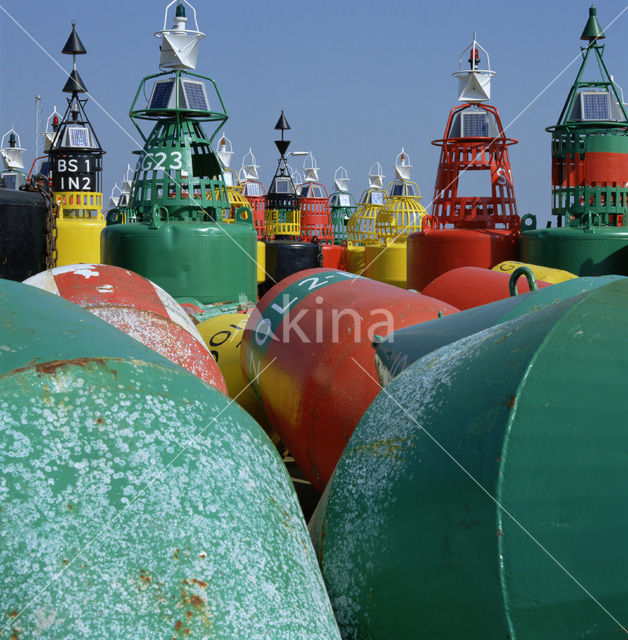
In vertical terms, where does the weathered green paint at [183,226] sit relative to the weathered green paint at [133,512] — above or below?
above

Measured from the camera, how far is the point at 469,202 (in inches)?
445

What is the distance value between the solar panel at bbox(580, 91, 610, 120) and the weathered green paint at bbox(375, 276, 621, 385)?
8.11m

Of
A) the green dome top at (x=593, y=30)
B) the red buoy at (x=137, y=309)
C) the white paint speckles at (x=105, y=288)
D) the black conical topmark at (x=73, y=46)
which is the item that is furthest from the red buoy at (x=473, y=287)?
the black conical topmark at (x=73, y=46)

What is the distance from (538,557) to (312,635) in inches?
18.8

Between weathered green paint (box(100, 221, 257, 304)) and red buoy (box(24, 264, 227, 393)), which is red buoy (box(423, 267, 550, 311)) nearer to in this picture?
red buoy (box(24, 264, 227, 393))

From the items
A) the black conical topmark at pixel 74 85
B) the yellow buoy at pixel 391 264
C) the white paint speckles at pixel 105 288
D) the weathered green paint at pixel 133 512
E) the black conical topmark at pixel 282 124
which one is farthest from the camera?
the black conical topmark at pixel 282 124

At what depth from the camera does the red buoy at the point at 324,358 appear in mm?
3410

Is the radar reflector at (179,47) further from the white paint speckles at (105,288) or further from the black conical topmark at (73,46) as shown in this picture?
the black conical topmark at (73,46)

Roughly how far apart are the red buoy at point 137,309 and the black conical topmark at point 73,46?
16274 mm

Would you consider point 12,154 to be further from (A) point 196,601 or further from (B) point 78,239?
(A) point 196,601

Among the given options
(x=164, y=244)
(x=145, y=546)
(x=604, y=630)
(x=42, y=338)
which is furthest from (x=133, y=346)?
(x=164, y=244)

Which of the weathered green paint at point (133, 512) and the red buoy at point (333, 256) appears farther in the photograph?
the red buoy at point (333, 256)

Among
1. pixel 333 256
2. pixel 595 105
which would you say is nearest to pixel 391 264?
pixel 333 256

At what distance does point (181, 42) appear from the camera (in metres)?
9.84
